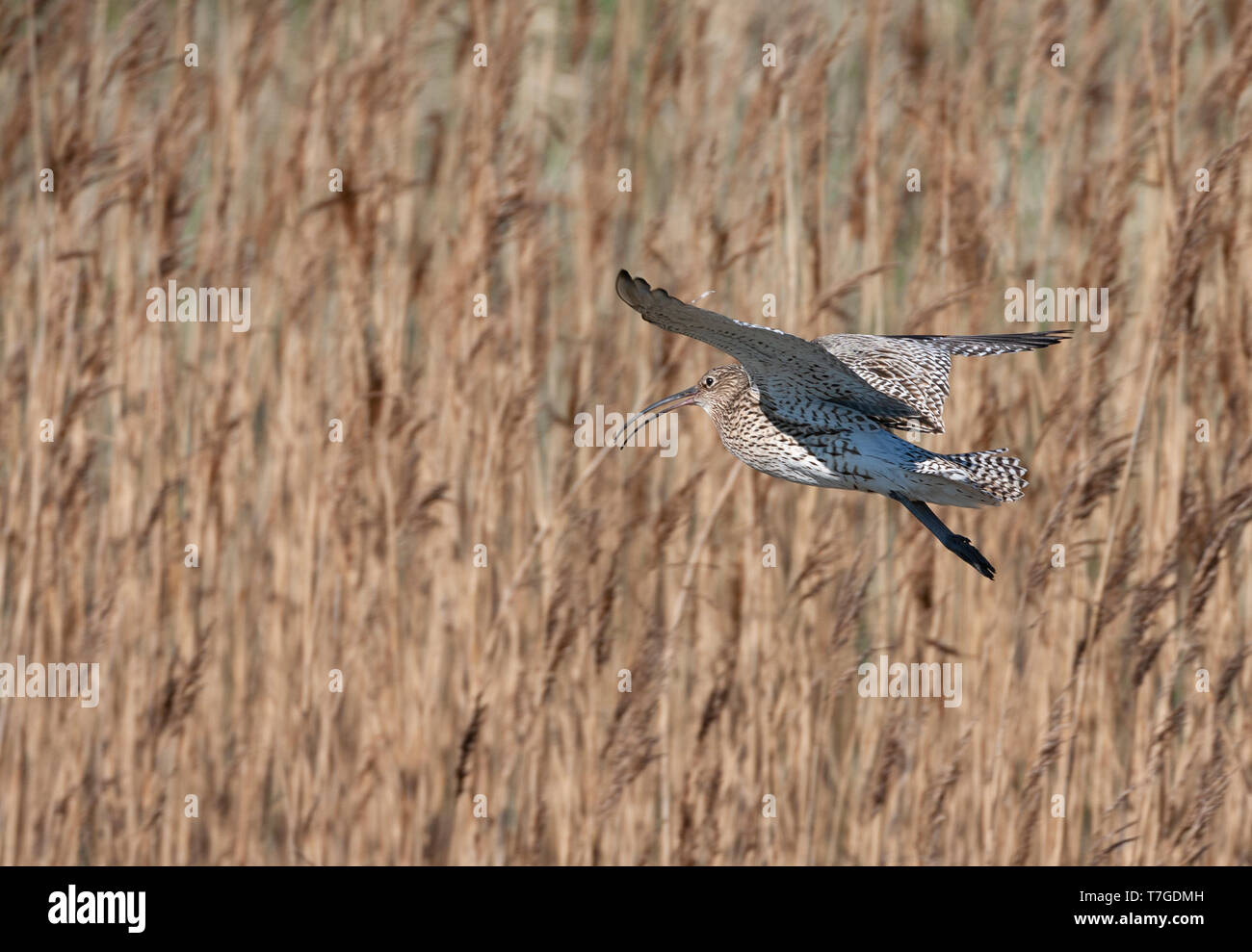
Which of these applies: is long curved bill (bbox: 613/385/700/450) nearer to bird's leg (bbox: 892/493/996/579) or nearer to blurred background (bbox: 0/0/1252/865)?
blurred background (bbox: 0/0/1252/865)

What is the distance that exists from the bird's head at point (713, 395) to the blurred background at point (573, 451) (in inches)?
2.5

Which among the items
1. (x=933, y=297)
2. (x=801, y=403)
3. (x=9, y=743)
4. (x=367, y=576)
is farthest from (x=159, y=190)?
(x=933, y=297)

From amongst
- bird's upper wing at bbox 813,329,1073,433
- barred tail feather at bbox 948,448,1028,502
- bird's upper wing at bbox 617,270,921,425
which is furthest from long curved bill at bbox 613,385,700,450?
barred tail feather at bbox 948,448,1028,502

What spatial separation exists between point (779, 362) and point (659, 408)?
0.54 meters

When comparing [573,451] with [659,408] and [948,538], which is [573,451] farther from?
[948,538]

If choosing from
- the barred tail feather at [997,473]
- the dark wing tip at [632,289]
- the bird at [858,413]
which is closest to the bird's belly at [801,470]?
the bird at [858,413]

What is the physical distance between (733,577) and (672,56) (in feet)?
4.28

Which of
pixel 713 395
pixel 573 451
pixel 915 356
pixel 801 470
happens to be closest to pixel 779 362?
pixel 801 470

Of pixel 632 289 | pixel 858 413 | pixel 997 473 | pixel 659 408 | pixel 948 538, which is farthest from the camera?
pixel 659 408

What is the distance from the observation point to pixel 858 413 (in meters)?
3.76

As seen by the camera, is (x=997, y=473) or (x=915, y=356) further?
(x=915, y=356)

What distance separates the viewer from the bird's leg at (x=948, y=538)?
3547 millimetres

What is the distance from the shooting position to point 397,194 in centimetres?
414

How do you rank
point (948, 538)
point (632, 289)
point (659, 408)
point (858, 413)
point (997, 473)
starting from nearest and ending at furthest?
point (632, 289)
point (997, 473)
point (948, 538)
point (858, 413)
point (659, 408)
